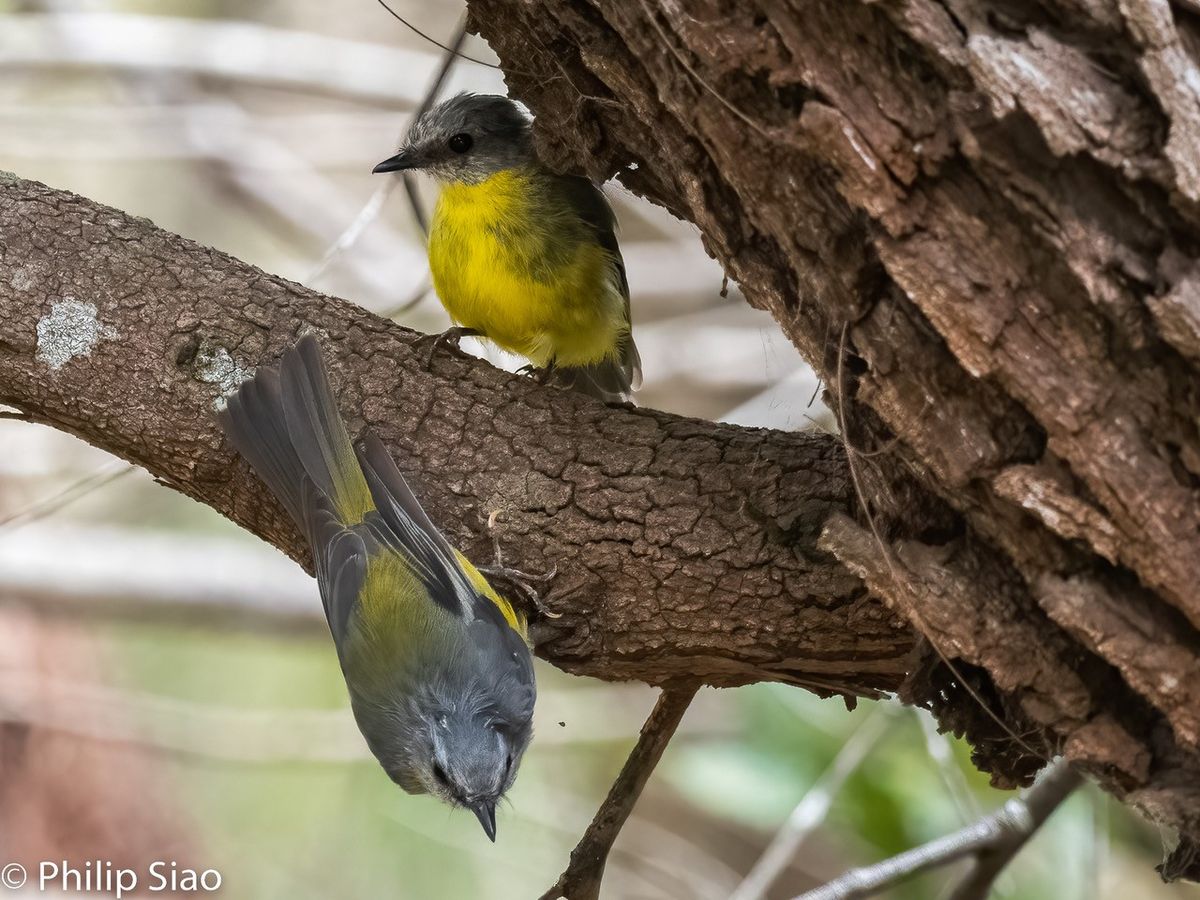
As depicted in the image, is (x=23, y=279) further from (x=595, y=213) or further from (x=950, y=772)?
(x=950, y=772)

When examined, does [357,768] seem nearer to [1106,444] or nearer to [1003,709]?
[1003,709]

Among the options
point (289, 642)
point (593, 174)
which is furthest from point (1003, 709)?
point (289, 642)

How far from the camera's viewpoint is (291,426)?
2.90 metres

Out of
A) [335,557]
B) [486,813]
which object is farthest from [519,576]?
[486,813]

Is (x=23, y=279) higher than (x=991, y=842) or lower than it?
higher

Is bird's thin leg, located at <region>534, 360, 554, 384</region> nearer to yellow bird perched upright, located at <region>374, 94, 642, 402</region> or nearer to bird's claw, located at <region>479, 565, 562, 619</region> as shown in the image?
yellow bird perched upright, located at <region>374, 94, 642, 402</region>

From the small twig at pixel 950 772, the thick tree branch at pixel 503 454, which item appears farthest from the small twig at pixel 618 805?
the small twig at pixel 950 772

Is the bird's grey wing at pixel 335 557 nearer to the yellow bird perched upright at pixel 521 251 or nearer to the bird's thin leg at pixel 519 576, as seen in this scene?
the bird's thin leg at pixel 519 576

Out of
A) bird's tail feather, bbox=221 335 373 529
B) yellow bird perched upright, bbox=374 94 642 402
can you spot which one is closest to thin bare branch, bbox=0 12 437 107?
yellow bird perched upright, bbox=374 94 642 402

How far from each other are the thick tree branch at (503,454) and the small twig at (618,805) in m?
0.13

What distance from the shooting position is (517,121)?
4148 millimetres

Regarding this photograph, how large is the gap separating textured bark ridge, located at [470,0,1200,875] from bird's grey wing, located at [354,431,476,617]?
959 mm

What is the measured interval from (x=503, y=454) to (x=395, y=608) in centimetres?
61

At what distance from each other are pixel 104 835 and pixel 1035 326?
5153mm
